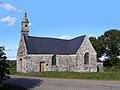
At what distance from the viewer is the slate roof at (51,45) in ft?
151

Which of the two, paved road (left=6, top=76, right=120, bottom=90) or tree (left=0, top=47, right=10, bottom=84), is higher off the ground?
tree (left=0, top=47, right=10, bottom=84)

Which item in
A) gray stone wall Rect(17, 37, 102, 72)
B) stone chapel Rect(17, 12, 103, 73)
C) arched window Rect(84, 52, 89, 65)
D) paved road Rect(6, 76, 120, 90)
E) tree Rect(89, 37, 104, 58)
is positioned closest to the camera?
paved road Rect(6, 76, 120, 90)

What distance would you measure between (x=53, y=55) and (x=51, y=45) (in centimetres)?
225

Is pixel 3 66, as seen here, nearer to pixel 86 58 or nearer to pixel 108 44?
pixel 86 58

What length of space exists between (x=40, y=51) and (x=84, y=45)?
7811 mm

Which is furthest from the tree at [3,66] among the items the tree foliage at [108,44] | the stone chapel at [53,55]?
the tree foliage at [108,44]

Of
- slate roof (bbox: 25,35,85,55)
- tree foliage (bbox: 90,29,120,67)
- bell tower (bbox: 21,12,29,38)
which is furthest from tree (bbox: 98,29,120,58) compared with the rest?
bell tower (bbox: 21,12,29,38)

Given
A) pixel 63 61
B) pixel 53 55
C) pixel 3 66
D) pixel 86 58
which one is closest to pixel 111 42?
pixel 86 58

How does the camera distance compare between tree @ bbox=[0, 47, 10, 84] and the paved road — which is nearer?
tree @ bbox=[0, 47, 10, 84]

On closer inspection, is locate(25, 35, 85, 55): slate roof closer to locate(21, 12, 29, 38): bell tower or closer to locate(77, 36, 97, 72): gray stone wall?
locate(77, 36, 97, 72): gray stone wall

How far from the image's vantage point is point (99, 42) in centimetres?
6850

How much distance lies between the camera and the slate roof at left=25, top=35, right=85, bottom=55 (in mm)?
46009

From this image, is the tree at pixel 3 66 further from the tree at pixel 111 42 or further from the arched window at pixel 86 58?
the tree at pixel 111 42

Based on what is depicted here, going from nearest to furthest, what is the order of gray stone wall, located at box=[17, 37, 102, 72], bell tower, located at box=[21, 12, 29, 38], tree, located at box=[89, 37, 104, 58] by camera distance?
1. gray stone wall, located at box=[17, 37, 102, 72]
2. bell tower, located at box=[21, 12, 29, 38]
3. tree, located at box=[89, 37, 104, 58]
